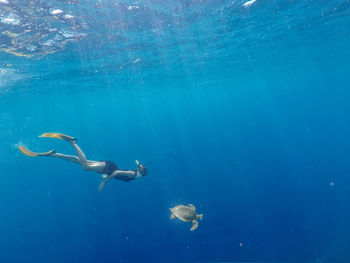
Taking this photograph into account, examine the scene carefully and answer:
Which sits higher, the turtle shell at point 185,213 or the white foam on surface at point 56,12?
the white foam on surface at point 56,12

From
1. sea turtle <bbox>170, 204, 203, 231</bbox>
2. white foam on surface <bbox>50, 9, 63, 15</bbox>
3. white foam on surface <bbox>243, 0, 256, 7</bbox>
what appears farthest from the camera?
white foam on surface <bbox>243, 0, 256, 7</bbox>

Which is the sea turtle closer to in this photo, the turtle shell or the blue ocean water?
the turtle shell

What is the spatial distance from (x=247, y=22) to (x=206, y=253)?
18392 millimetres

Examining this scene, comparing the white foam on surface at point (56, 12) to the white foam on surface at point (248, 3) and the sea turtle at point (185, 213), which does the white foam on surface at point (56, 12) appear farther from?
the sea turtle at point (185, 213)

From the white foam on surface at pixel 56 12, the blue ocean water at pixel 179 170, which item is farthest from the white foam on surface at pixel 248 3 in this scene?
the white foam on surface at pixel 56 12

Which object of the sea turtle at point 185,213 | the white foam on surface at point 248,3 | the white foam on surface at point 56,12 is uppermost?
the white foam on surface at point 248,3

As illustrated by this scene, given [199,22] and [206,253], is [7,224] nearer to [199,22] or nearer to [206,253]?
[206,253]

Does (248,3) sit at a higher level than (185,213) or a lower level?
higher

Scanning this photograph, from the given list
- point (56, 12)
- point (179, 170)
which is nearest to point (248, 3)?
point (56, 12)

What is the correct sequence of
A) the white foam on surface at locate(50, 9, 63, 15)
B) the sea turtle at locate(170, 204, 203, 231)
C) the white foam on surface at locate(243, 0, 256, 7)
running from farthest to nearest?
1. the white foam on surface at locate(243, 0, 256, 7)
2. the white foam on surface at locate(50, 9, 63, 15)
3. the sea turtle at locate(170, 204, 203, 231)

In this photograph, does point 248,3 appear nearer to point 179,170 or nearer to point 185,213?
point 185,213

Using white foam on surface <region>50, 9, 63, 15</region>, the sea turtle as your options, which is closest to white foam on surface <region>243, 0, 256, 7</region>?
white foam on surface <region>50, 9, 63, 15</region>

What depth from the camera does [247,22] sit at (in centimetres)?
1708

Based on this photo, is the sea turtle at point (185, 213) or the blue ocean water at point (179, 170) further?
the blue ocean water at point (179, 170)
